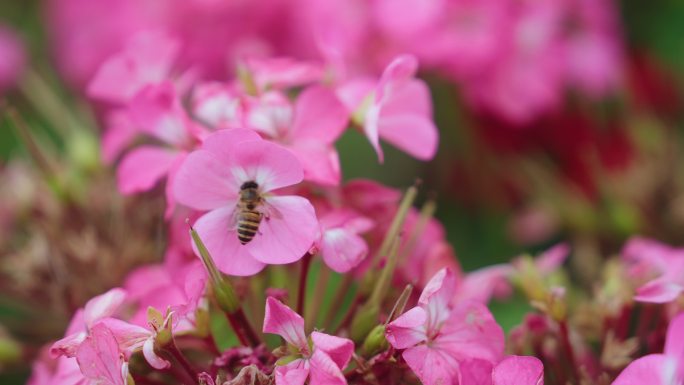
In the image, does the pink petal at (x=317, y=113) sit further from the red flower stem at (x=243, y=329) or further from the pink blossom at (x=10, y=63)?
the pink blossom at (x=10, y=63)

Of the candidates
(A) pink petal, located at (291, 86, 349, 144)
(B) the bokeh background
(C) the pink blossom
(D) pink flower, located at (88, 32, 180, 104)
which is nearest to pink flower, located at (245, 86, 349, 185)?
(A) pink petal, located at (291, 86, 349, 144)

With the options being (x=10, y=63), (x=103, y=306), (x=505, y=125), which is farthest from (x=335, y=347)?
(x=10, y=63)

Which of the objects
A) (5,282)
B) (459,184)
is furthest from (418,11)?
(5,282)

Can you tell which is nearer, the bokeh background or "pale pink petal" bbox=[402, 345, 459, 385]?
"pale pink petal" bbox=[402, 345, 459, 385]

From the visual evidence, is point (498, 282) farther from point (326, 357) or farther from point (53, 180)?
point (53, 180)

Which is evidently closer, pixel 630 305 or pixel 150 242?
pixel 630 305

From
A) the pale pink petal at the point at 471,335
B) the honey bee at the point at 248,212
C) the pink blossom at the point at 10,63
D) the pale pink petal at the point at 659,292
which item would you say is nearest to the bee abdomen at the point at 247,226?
the honey bee at the point at 248,212

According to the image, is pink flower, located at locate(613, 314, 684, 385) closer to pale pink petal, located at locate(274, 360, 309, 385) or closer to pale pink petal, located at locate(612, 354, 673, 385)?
pale pink petal, located at locate(612, 354, 673, 385)
